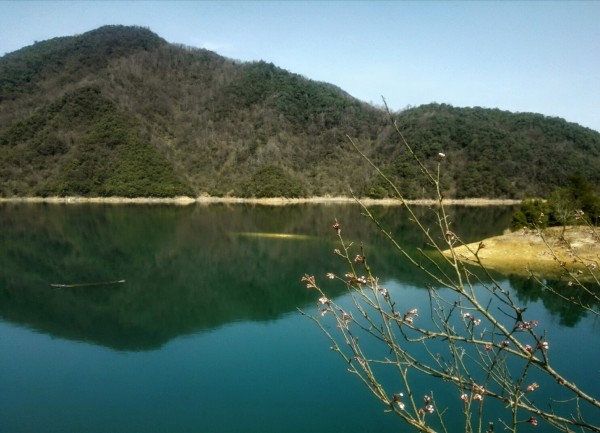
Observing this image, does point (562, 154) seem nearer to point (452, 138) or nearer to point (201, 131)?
point (452, 138)

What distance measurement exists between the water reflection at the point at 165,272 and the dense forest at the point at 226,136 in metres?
32.1

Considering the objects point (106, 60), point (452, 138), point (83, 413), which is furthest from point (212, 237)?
point (106, 60)

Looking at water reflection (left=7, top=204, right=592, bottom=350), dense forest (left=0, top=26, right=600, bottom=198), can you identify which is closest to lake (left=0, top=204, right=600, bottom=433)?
water reflection (left=7, top=204, right=592, bottom=350)

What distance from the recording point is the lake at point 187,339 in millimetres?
8930

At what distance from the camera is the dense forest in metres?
75.8

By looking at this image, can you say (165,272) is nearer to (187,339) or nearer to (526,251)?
(187,339)

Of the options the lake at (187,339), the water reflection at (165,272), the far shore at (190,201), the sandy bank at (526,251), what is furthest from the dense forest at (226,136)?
the lake at (187,339)

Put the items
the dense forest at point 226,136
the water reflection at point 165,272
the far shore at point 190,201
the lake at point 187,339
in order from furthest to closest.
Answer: the dense forest at point 226,136 → the far shore at point 190,201 → the water reflection at point 165,272 → the lake at point 187,339

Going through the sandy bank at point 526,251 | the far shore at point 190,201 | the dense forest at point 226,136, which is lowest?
the far shore at point 190,201

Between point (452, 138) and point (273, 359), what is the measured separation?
84.9m

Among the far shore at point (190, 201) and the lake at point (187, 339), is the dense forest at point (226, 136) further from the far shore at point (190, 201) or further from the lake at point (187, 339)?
the lake at point (187, 339)

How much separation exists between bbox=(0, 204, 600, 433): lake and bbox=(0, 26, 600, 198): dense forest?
39.6 m

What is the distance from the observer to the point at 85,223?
132ft

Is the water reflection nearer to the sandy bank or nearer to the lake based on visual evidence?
the lake
